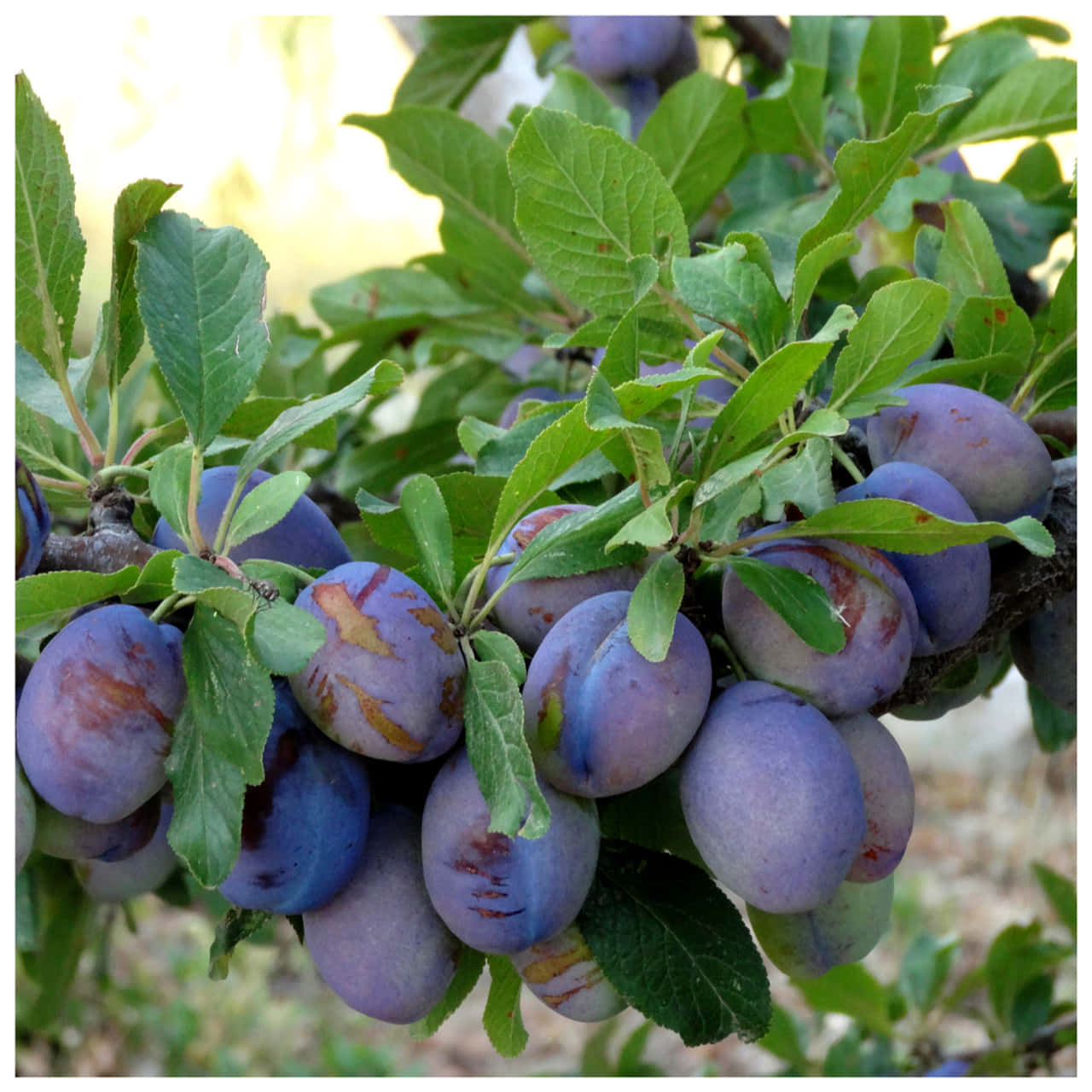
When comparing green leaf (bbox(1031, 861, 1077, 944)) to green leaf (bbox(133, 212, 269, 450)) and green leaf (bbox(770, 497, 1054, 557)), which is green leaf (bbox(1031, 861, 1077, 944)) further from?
green leaf (bbox(133, 212, 269, 450))

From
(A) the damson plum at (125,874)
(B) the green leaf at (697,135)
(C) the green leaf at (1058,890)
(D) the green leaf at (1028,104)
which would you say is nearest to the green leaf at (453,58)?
(B) the green leaf at (697,135)

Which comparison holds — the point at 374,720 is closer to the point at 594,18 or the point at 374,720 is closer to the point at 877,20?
the point at 877,20

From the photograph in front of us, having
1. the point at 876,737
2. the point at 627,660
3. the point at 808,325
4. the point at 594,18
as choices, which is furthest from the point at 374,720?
the point at 594,18

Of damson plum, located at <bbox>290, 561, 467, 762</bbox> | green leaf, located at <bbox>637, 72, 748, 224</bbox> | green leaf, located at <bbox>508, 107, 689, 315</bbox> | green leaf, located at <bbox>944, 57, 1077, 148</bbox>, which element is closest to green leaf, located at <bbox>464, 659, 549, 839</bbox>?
damson plum, located at <bbox>290, 561, 467, 762</bbox>

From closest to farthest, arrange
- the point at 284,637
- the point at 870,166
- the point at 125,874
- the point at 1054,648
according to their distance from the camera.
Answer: the point at 284,637 → the point at 870,166 → the point at 1054,648 → the point at 125,874

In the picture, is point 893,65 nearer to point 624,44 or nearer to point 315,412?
point 624,44

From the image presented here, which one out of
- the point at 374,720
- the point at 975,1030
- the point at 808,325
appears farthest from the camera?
the point at 975,1030

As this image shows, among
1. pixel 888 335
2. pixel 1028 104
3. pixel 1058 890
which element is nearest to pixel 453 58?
pixel 1028 104

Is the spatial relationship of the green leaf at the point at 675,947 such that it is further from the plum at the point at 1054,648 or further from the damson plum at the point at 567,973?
the plum at the point at 1054,648
